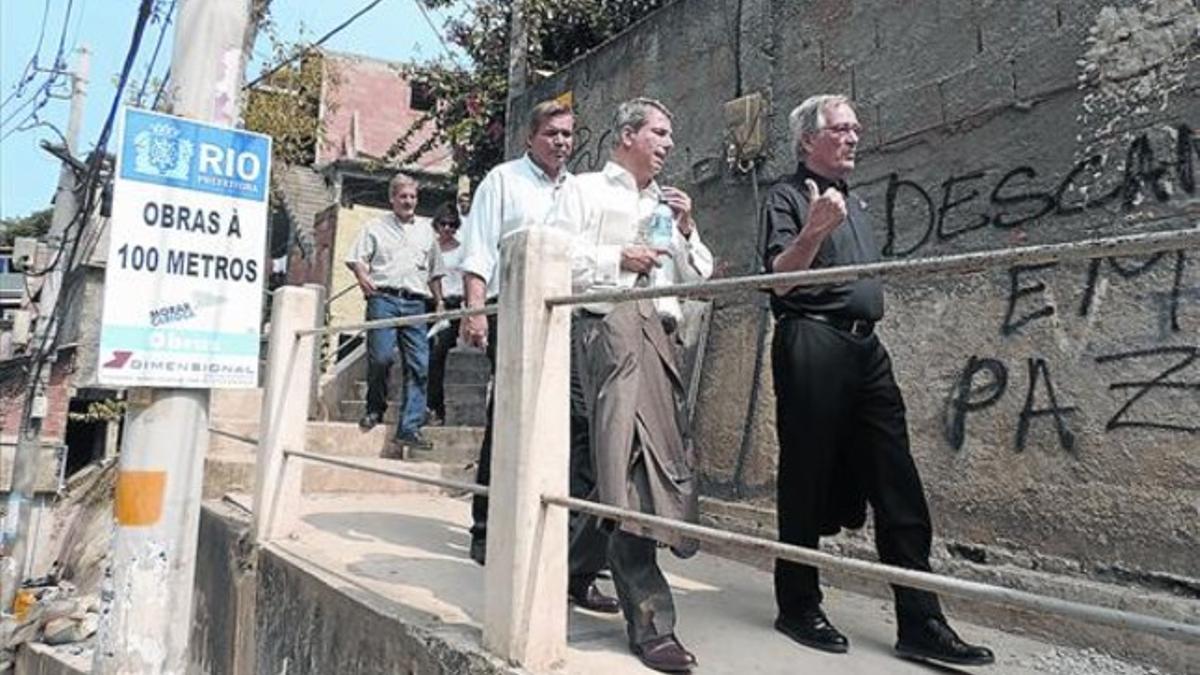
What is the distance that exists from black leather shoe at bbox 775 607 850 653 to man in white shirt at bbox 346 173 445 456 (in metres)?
3.29

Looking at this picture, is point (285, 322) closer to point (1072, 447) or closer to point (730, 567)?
→ point (730, 567)

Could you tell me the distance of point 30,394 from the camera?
9.20m

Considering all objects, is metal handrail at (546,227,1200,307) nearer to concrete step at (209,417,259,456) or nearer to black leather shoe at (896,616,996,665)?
black leather shoe at (896,616,996,665)

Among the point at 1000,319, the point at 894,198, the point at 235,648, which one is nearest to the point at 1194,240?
the point at 1000,319

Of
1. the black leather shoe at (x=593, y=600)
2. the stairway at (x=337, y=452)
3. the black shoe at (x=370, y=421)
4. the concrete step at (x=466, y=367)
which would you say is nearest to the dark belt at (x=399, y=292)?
the stairway at (x=337, y=452)

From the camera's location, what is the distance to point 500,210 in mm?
3545

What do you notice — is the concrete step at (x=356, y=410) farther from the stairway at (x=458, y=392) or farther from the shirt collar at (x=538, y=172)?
the shirt collar at (x=538, y=172)

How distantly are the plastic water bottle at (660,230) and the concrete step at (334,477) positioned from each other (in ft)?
8.84

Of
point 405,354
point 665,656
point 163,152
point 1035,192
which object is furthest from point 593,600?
point 405,354

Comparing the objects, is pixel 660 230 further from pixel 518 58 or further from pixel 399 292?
pixel 518 58

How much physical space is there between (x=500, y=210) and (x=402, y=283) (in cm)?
205

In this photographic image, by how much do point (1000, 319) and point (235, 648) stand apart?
3.30 meters

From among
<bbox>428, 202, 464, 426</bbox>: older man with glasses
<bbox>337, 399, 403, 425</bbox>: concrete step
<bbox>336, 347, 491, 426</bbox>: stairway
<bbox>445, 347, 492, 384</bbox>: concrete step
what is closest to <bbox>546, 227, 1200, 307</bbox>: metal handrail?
<bbox>428, 202, 464, 426</bbox>: older man with glasses

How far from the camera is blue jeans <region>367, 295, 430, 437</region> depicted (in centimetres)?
526
